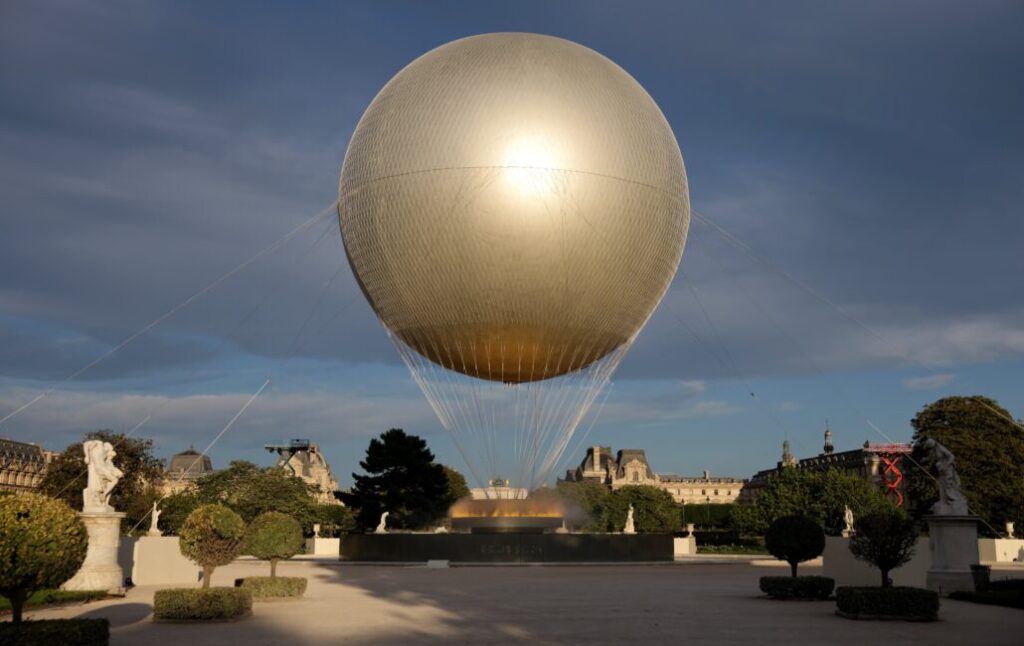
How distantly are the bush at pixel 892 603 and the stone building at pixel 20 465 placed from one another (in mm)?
131997

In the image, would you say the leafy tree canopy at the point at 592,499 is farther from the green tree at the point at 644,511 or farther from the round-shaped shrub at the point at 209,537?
the round-shaped shrub at the point at 209,537

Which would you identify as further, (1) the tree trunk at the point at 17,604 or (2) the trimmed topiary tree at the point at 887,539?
(2) the trimmed topiary tree at the point at 887,539

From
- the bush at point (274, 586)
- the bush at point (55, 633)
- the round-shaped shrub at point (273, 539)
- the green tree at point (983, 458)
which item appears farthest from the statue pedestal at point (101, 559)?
the green tree at point (983, 458)

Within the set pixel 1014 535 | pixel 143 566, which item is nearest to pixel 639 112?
pixel 143 566

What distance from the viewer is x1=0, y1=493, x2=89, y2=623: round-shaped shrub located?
44.0 ft

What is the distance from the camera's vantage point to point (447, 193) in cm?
2872

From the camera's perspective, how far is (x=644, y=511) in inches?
4289

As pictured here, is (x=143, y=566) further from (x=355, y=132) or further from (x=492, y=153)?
A: (x=492, y=153)

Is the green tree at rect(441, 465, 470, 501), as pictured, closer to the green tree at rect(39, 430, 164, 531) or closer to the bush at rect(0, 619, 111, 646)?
the green tree at rect(39, 430, 164, 531)

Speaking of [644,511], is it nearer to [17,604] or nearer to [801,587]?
[801,587]

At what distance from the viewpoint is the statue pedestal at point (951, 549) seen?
26.3 m

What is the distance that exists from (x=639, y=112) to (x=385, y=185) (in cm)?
903

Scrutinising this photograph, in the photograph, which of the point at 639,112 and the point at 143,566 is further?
the point at 143,566

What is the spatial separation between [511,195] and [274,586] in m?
13.6
